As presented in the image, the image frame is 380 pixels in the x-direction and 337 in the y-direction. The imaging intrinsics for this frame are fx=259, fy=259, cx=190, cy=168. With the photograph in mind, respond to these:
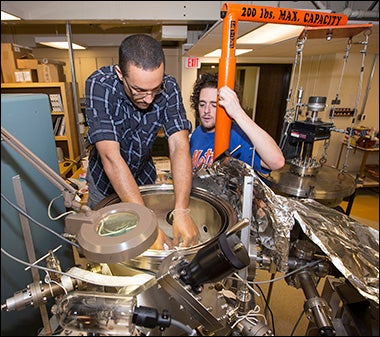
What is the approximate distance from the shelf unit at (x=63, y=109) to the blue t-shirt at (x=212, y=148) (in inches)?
20.8

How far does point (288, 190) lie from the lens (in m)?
1.34

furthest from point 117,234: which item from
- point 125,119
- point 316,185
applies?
point 316,185

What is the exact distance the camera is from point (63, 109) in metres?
1.68

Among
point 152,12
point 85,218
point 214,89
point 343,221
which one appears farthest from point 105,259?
point 152,12

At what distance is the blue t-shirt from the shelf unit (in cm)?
53

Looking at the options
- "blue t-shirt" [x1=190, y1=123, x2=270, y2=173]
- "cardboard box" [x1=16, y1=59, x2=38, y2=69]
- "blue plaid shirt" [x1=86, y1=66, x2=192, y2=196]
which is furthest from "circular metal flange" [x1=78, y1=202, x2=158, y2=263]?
"cardboard box" [x1=16, y1=59, x2=38, y2=69]

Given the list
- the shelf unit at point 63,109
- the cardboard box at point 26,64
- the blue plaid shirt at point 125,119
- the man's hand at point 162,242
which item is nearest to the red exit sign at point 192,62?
the shelf unit at point 63,109

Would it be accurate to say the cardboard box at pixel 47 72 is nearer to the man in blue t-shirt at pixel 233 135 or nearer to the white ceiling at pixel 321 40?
the white ceiling at pixel 321 40

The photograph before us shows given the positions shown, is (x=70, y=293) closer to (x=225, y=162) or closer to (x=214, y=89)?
(x=225, y=162)

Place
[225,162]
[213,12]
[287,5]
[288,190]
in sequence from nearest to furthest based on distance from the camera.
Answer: [225,162], [287,5], [288,190], [213,12]

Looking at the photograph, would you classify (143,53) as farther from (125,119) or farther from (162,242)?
(162,242)

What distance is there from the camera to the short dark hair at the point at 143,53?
64 centimetres

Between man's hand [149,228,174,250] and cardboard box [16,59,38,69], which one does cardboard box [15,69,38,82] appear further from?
man's hand [149,228,174,250]

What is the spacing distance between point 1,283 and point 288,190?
1235 mm
